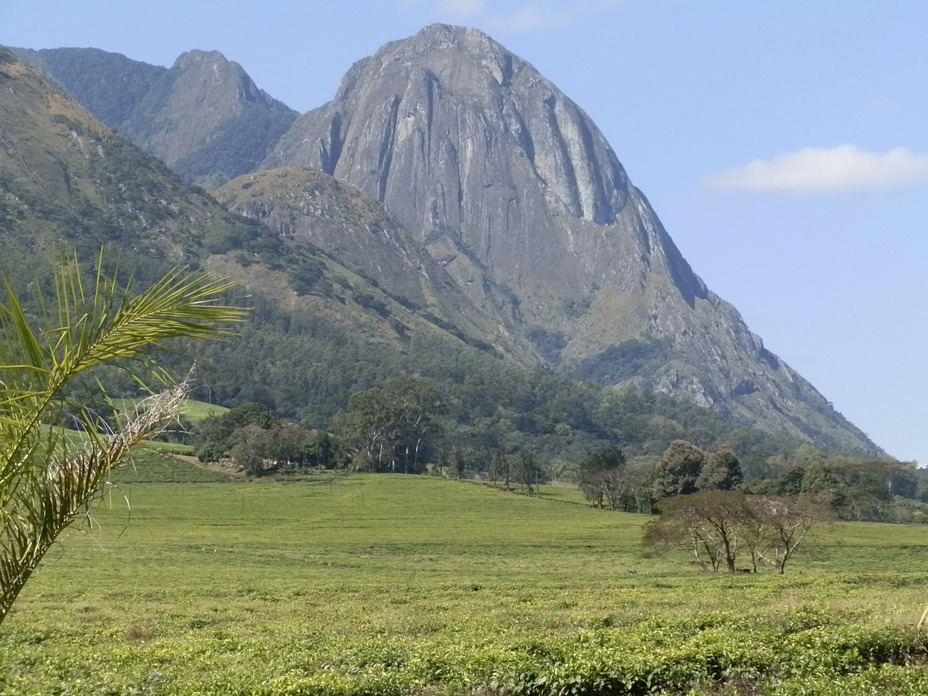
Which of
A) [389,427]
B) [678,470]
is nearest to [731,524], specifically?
[678,470]

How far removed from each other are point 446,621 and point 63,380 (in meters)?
17.1

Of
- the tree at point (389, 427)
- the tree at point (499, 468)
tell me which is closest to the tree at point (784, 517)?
the tree at point (499, 468)

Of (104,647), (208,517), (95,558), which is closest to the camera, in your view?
(104,647)

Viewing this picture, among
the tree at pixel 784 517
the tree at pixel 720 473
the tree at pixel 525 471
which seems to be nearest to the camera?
the tree at pixel 784 517

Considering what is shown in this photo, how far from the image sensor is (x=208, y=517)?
82812 millimetres

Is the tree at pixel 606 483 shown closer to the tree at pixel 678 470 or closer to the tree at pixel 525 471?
the tree at pixel 678 470

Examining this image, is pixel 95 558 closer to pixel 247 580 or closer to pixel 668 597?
pixel 247 580

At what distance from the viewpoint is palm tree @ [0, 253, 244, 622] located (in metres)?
7.62

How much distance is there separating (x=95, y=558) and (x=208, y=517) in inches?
1233

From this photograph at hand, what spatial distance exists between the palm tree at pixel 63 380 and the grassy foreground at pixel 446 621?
0.46 meters

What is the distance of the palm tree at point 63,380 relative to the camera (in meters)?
7.62

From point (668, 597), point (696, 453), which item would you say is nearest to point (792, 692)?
point (668, 597)

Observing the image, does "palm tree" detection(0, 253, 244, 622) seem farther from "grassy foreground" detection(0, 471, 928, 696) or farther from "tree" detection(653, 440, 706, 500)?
"tree" detection(653, 440, 706, 500)

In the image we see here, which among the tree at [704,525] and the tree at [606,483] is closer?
the tree at [704,525]
